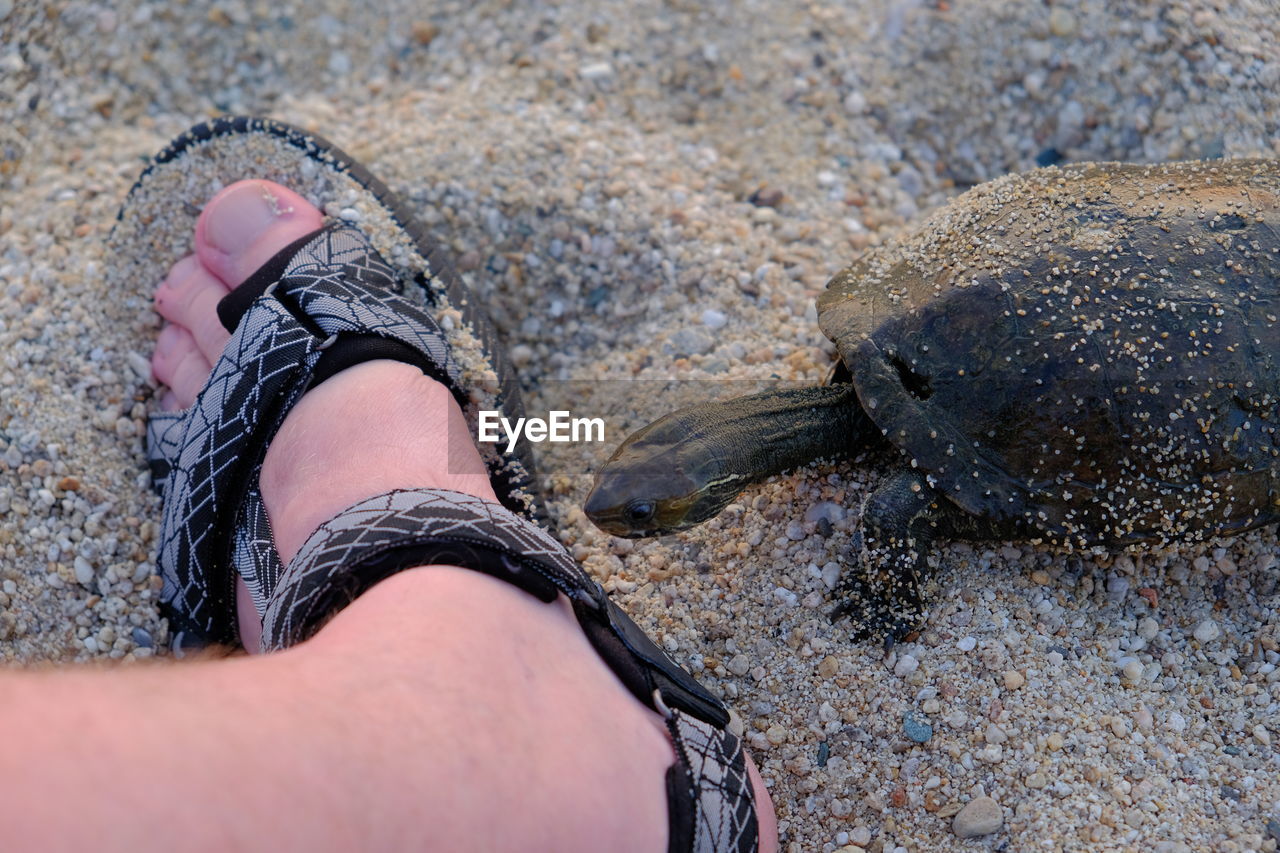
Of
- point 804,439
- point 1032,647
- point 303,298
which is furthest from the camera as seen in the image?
point 303,298

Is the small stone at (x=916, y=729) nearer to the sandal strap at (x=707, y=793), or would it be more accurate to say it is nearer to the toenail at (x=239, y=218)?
the sandal strap at (x=707, y=793)

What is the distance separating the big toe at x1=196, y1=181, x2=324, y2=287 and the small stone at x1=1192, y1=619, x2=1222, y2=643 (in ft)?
7.14

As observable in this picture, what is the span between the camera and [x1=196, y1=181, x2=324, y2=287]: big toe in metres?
2.31

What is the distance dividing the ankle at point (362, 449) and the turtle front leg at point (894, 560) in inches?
30.4

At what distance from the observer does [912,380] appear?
1889 mm

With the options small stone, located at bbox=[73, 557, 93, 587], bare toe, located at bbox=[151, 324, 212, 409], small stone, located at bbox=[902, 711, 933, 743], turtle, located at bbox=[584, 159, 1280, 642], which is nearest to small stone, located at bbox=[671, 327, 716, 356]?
turtle, located at bbox=[584, 159, 1280, 642]

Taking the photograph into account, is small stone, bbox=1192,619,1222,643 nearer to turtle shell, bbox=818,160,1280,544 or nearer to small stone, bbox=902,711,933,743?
turtle shell, bbox=818,160,1280,544

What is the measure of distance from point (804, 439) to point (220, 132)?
1670 millimetres

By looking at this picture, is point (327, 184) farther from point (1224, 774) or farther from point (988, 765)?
point (1224, 774)

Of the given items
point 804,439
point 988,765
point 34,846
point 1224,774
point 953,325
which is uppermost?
point 34,846

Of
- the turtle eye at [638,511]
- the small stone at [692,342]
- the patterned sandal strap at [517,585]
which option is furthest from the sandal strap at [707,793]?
the small stone at [692,342]

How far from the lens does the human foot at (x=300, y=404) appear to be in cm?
187

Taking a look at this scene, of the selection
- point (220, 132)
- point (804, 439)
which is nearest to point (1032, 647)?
point (804, 439)

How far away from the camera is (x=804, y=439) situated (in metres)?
1.99
